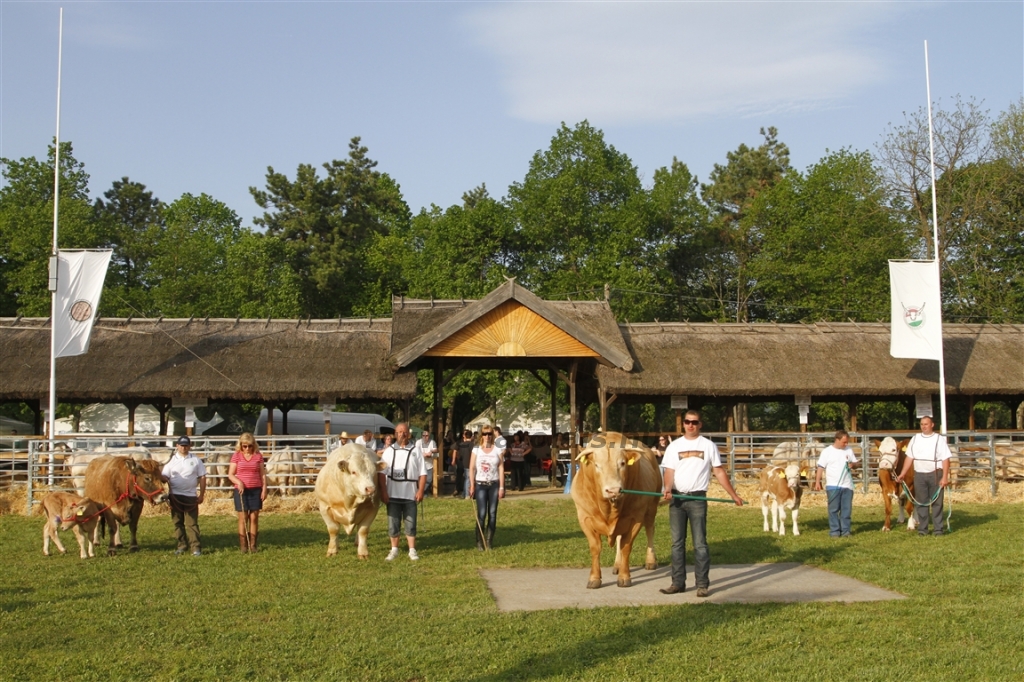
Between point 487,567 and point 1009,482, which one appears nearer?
point 487,567

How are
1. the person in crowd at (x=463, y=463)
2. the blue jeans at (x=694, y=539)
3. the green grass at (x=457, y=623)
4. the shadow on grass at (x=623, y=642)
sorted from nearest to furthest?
the shadow on grass at (x=623, y=642) < the green grass at (x=457, y=623) < the blue jeans at (x=694, y=539) < the person in crowd at (x=463, y=463)

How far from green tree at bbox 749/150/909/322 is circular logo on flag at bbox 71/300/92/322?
29.1 m

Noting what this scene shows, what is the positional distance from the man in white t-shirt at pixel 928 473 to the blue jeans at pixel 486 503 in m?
6.34

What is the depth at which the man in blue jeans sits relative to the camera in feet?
34.0

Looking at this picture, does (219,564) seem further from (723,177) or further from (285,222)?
(723,177)

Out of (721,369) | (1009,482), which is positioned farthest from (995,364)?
(721,369)

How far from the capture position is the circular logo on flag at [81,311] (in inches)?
884

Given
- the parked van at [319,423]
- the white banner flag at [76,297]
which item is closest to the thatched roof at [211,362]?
the white banner flag at [76,297]

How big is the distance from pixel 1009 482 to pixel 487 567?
15644mm

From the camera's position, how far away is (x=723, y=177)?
53875 millimetres

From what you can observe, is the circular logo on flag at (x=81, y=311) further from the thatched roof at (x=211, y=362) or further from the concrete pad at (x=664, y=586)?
the concrete pad at (x=664, y=586)

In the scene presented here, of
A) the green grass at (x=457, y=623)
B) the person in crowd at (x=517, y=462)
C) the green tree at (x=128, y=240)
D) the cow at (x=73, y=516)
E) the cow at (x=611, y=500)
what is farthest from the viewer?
the green tree at (x=128, y=240)

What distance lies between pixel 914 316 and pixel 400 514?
593 inches

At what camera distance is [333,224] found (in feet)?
173
